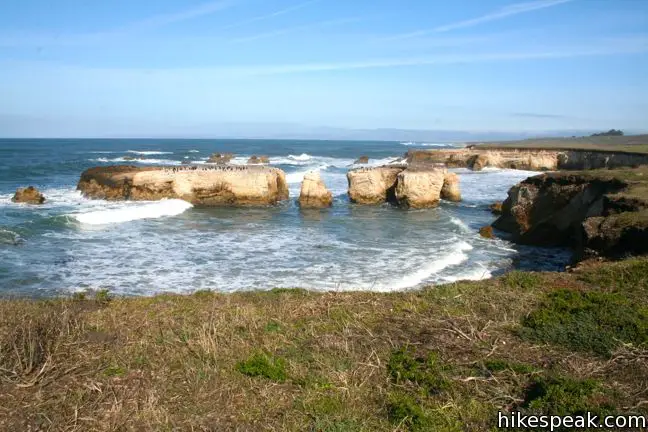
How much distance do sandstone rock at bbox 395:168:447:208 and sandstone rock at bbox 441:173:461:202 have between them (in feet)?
6.42

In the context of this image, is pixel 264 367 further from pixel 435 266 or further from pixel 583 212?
pixel 583 212

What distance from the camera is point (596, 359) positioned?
6918 millimetres

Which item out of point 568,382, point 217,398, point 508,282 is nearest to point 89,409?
point 217,398

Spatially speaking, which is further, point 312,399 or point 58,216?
point 58,216

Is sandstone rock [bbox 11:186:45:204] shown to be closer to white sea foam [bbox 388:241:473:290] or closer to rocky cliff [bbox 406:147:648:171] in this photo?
white sea foam [bbox 388:241:473:290]

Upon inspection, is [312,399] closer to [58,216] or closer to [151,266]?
[151,266]

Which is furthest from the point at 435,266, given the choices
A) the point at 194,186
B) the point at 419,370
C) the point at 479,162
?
the point at 479,162

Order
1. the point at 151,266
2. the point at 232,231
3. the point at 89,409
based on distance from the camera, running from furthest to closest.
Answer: the point at 232,231 → the point at 151,266 → the point at 89,409

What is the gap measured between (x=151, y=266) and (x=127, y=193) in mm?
16373

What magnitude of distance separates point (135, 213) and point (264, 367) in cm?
2258

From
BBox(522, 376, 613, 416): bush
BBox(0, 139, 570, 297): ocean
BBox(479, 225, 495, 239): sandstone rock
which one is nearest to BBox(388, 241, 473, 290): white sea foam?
BBox(0, 139, 570, 297): ocean

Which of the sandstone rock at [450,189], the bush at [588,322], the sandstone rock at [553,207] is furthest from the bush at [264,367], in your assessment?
the sandstone rock at [450,189]

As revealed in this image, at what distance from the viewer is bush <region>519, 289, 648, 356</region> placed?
738 centimetres

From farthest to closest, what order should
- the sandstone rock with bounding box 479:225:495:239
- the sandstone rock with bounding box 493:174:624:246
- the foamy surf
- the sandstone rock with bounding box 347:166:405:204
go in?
1. the sandstone rock with bounding box 347:166:405:204
2. the foamy surf
3. the sandstone rock with bounding box 479:225:495:239
4. the sandstone rock with bounding box 493:174:624:246
